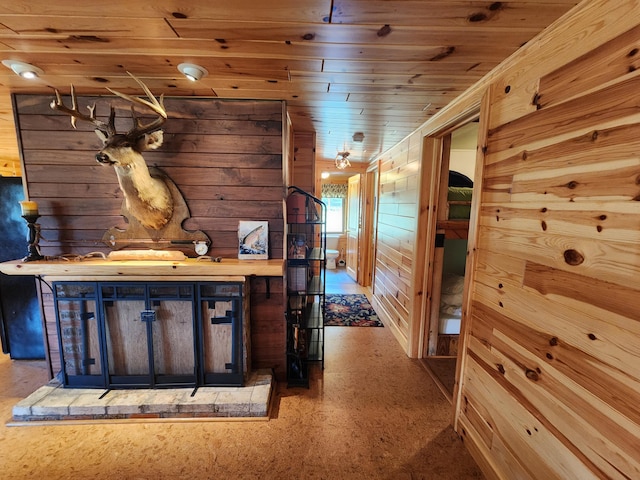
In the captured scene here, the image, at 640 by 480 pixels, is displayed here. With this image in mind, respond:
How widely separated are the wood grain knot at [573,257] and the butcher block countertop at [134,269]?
1442 millimetres

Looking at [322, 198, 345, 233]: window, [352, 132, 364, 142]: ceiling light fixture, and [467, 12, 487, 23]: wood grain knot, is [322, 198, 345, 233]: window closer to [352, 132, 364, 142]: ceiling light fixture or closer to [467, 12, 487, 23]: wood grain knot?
[352, 132, 364, 142]: ceiling light fixture

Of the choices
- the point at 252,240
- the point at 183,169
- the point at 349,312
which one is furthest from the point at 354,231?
the point at 183,169

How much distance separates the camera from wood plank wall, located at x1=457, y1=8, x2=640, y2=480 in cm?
85

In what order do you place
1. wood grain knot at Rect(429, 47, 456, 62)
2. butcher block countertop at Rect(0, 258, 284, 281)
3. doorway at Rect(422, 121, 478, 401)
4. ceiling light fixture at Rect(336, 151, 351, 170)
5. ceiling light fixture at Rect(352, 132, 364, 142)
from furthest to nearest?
ceiling light fixture at Rect(336, 151, 351, 170)
ceiling light fixture at Rect(352, 132, 364, 142)
doorway at Rect(422, 121, 478, 401)
butcher block countertop at Rect(0, 258, 284, 281)
wood grain knot at Rect(429, 47, 456, 62)

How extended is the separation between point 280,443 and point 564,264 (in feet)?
5.74

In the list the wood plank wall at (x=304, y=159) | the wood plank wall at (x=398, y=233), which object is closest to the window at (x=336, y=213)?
the wood plank wall at (x=398, y=233)

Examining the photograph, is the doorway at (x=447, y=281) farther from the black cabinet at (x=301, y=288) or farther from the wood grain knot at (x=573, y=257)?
the wood grain knot at (x=573, y=257)

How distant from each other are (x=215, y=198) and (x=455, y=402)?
2.17 metres

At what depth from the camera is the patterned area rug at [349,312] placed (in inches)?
135

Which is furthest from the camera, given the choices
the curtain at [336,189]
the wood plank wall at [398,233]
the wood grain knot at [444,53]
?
the curtain at [336,189]

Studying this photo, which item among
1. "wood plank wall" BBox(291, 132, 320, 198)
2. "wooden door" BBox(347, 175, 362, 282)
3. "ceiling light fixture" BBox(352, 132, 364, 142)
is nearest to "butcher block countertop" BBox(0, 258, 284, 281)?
"wood plank wall" BBox(291, 132, 320, 198)

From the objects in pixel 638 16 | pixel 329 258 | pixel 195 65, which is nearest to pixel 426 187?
pixel 638 16

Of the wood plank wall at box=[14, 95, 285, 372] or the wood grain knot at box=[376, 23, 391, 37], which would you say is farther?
the wood plank wall at box=[14, 95, 285, 372]

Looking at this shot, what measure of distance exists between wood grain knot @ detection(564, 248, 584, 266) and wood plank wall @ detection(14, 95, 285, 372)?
1621mm
